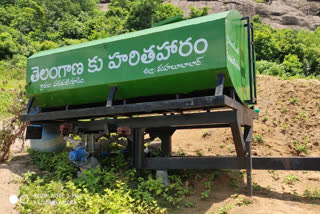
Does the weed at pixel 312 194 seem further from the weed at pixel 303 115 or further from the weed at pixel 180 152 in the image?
the weed at pixel 303 115

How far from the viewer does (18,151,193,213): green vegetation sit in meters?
4.87

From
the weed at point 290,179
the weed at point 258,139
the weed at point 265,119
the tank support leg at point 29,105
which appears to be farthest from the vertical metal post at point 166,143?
the weed at point 265,119

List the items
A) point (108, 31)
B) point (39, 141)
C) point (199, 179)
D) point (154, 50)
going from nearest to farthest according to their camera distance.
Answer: point (154, 50) < point (199, 179) < point (39, 141) < point (108, 31)

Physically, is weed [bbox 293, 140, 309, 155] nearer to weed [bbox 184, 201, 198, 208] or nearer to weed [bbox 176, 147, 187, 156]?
weed [bbox 176, 147, 187, 156]

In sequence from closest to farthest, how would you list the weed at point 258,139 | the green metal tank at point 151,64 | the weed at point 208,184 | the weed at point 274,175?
1. the green metal tank at point 151,64
2. the weed at point 208,184
3. the weed at point 274,175
4. the weed at point 258,139

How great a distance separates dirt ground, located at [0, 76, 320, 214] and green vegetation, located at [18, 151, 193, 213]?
13.0 inches

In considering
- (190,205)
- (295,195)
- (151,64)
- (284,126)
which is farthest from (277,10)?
(190,205)

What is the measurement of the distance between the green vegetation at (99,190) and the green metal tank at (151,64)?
1.66m

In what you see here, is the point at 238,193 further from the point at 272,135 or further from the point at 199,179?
the point at 272,135

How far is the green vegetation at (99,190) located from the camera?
4.87 m

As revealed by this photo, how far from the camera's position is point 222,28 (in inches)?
193

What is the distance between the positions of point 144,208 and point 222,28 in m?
3.39

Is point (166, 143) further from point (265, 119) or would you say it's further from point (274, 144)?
point (265, 119)

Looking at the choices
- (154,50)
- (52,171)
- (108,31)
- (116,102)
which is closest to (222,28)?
(154,50)
